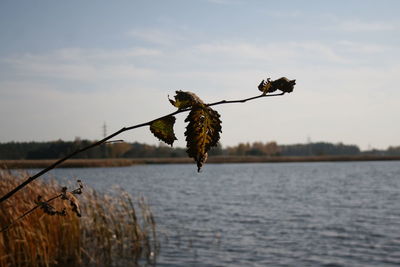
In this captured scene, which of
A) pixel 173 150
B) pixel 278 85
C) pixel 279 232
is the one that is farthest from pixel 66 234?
pixel 173 150

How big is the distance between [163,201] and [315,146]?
530 feet

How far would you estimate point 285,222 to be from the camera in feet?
66.9

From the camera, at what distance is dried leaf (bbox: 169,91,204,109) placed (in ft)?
2.67

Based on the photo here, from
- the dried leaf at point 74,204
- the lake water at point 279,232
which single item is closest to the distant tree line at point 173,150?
the lake water at point 279,232

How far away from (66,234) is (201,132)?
395 inches

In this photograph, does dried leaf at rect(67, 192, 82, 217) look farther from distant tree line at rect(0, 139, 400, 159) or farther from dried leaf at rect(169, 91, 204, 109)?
distant tree line at rect(0, 139, 400, 159)

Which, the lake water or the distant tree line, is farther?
the distant tree line

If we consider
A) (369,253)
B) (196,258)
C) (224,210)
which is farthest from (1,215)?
(224,210)

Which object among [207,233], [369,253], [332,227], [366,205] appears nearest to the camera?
[369,253]

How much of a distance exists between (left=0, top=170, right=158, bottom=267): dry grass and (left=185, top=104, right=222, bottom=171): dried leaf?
731cm

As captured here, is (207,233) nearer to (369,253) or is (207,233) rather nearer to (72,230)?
(369,253)

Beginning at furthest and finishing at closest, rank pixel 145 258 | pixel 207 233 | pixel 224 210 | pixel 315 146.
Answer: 1. pixel 315 146
2. pixel 224 210
3. pixel 207 233
4. pixel 145 258

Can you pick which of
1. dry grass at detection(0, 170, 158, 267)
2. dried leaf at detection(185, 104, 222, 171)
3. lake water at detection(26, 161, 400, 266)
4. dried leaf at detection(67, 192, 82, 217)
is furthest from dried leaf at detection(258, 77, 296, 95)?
lake water at detection(26, 161, 400, 266)

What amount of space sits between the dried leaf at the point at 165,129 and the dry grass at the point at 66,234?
7237mm
